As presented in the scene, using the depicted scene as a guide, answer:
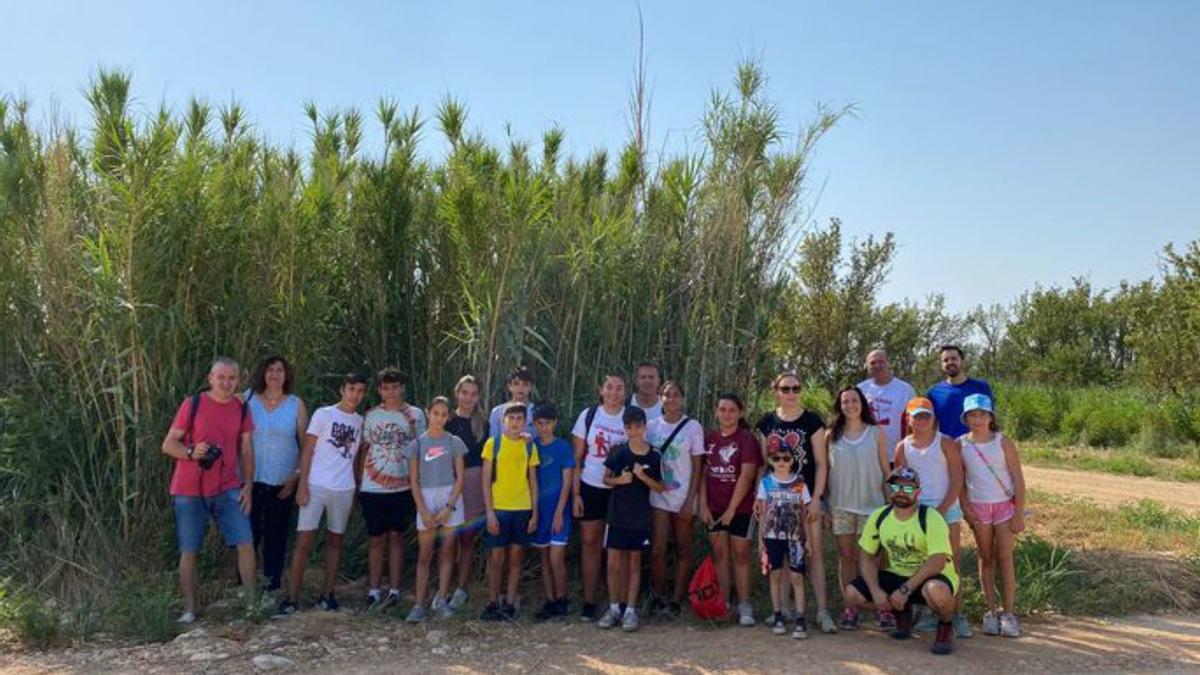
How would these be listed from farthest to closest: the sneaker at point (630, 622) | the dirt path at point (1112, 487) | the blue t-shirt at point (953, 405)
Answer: the dirt path at point (1112, 487), the blue t-shirt at point (953, 405), the sneaker at point (630, 622)

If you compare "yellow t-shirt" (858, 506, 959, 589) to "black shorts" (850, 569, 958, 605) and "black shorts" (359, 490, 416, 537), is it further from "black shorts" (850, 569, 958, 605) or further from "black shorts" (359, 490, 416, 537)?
"black shorts" (359, 490, 416, 537)

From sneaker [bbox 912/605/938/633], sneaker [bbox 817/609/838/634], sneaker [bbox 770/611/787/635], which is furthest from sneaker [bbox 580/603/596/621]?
sneaker [bbox 912/605/938/633]

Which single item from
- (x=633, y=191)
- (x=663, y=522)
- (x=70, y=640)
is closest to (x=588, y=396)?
(x=663, y=522)

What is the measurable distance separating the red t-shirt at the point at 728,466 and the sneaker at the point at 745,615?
597 mm

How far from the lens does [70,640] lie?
211 inches

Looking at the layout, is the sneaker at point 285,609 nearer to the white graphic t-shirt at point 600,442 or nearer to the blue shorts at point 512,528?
the blue shorts at point 512,528

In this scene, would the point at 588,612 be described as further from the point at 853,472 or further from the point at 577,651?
the point at 853,472

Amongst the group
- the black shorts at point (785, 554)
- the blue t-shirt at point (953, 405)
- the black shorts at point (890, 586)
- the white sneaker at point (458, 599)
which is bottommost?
the white sneaker at point (458, 599)

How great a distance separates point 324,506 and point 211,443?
2.65 feet

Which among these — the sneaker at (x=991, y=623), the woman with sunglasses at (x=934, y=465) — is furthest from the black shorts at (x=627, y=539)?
the sneaker at (x=991, y=623)

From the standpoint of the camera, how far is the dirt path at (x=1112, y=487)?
11.7m

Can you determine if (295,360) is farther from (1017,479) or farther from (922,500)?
(1017,479)

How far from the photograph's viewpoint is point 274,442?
596 centimetres

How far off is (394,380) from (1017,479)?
393cm
